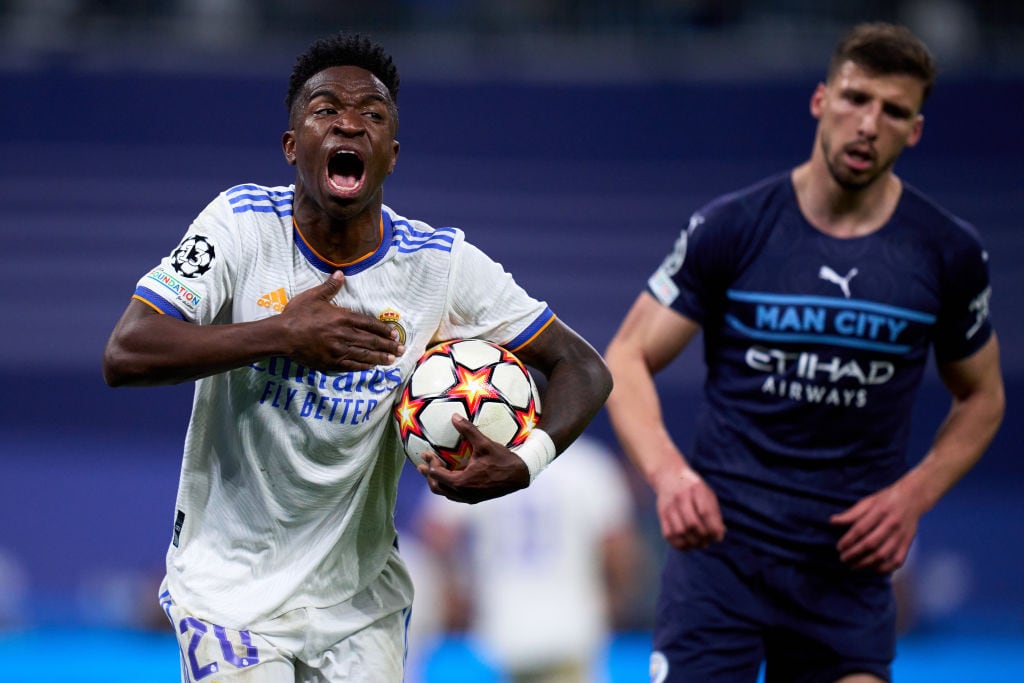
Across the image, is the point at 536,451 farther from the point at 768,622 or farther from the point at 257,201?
the point at 768,622

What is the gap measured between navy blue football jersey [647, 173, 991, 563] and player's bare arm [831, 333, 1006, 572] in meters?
0.09

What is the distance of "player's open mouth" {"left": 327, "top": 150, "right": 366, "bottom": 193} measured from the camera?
3340mm

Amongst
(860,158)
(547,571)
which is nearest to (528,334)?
(860,158)

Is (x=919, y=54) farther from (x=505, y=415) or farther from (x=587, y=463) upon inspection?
(x=587, y=463)

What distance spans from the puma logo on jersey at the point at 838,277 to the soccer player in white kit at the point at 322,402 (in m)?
1.09

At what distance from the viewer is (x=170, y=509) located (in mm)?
10383

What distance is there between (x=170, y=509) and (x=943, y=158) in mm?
7718

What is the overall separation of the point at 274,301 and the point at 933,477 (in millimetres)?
2258

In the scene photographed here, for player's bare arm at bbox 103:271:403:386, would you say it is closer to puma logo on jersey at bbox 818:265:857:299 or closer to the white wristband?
the white wristband

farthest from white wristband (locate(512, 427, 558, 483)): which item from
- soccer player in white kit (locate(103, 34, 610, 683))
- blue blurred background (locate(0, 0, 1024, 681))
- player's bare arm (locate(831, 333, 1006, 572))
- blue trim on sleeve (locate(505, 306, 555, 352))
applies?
blue blurred background (locate(0, 0, 1024, 681))

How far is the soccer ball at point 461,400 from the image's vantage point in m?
3.35

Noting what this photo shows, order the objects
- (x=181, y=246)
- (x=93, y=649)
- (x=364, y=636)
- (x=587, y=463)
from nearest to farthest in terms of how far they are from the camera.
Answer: (x=181, y=246) → (x=364, y=636) → (x=587, y=463) → (x=93, y=649)

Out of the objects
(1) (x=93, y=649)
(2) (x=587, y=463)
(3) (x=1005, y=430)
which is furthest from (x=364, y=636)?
(3) (x=1005, y=430)

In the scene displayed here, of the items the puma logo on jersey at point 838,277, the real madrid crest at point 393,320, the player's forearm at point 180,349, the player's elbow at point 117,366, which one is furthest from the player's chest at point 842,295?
the player's elbow at point 117,366
